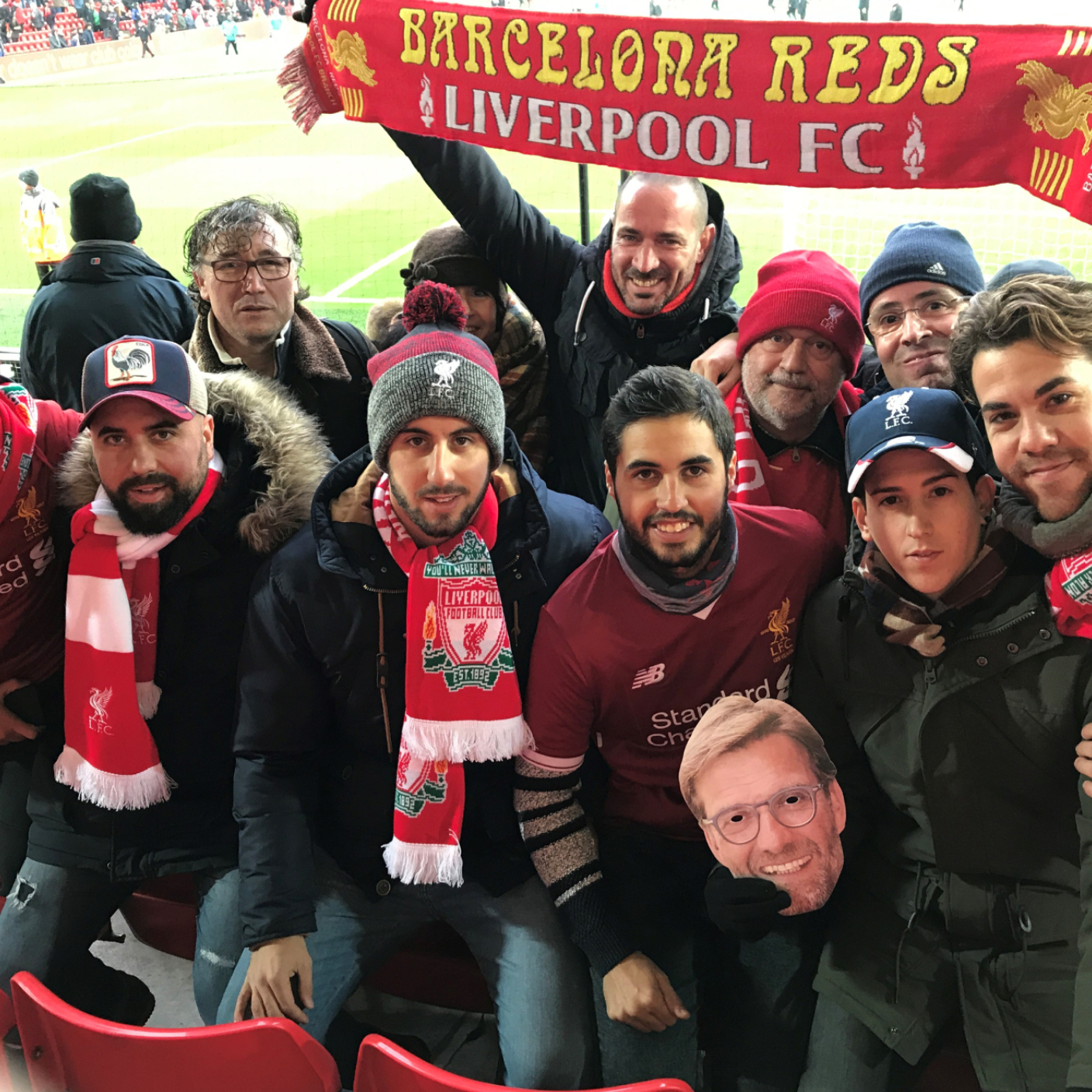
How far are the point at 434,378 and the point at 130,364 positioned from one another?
746mm

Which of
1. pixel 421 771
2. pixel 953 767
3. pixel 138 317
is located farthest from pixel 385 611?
pixel 138 317

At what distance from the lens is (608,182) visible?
44.5ft

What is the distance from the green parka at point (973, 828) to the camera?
6.37 ft

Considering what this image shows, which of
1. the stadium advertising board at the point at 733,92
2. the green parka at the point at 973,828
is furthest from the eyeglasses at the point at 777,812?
the stadium advertising board at the point at 733,92

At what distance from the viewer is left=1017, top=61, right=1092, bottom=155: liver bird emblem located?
237 cm

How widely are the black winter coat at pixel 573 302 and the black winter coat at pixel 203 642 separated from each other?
96 centimetres

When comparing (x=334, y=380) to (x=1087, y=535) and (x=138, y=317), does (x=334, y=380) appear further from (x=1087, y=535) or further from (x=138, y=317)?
(x=1087, y=535)

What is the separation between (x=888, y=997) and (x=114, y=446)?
2094 millimetres

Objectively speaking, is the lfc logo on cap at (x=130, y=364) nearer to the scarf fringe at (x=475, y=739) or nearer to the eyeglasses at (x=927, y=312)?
the scarf fringe at (x=475, y=739)

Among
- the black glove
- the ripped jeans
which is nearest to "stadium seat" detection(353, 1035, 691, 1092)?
the black glove

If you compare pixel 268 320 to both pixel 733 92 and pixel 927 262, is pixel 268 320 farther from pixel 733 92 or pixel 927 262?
pixel 927 262

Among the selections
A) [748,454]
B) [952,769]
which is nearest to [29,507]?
[748,454]

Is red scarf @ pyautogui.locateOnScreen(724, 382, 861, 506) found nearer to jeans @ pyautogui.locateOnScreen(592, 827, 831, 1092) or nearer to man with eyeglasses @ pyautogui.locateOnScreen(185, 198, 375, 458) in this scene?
jeans @ pyautogui.locateOnScreen(592, 827, 831, 1092)

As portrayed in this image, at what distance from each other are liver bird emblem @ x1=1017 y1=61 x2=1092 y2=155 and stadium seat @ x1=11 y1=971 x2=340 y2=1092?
2.47 m
